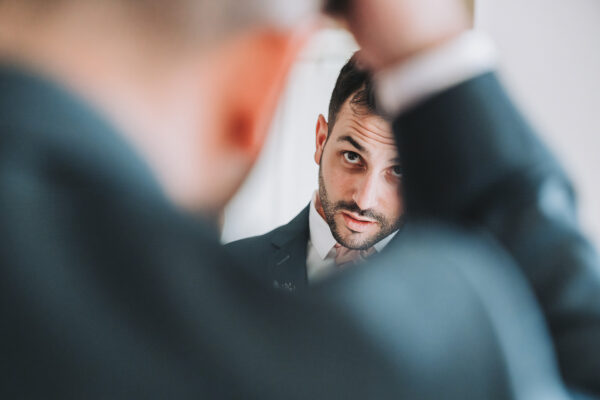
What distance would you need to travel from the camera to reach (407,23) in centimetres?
28

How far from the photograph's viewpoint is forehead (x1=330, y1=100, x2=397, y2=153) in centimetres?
50

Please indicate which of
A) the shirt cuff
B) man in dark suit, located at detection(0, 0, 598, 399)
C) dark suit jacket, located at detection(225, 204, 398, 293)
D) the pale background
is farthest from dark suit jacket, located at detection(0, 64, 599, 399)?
the pale background

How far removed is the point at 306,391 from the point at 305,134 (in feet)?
1.22

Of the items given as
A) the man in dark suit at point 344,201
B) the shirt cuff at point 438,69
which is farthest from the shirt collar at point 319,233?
the shirt cuff at point 438,69

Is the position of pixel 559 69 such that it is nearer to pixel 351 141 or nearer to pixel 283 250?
pixel 351 141

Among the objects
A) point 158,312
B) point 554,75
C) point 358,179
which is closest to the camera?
point 158,312

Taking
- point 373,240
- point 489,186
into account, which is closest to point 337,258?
point 373,240

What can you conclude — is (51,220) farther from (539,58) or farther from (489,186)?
(539,58)

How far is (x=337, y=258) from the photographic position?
516 mm

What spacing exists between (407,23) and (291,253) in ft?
0.95

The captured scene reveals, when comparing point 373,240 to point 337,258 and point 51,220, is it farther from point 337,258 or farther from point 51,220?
point 51,220

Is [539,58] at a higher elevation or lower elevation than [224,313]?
higher

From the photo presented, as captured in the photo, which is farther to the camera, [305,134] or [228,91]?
[305,134]

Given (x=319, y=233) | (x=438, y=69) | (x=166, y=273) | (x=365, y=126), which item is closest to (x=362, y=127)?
(x=365, y=126)
